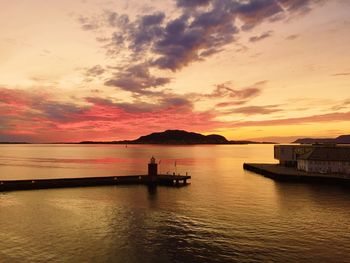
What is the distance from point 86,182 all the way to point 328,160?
60.5 m

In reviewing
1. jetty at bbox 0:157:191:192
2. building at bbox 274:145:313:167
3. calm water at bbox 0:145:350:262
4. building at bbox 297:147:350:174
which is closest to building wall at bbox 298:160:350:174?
building at bbox 297:147:350:174

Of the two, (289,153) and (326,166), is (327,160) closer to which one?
(326,166)

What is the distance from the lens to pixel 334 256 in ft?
110

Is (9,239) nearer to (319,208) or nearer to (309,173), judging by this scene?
(319,208)

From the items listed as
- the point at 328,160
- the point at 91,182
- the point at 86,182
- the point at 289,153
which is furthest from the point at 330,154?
the point at 86,182

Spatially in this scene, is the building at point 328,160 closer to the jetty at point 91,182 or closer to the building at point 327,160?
the building at point 327,160

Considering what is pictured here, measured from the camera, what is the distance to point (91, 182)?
79250 millimetres

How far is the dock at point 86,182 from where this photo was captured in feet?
237

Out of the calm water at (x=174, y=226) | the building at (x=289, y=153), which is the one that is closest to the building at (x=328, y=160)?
the building at (x=289, y=153)

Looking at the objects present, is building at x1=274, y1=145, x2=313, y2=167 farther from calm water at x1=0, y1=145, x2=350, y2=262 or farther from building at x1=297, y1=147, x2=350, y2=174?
calm water at x1=0, y1=145, x2=350, y2=262

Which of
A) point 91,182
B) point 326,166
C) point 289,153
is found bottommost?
point 91,182

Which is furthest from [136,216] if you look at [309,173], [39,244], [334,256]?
[309,173]

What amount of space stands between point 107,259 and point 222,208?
2675 cm

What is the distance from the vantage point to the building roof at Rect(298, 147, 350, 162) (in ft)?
286
